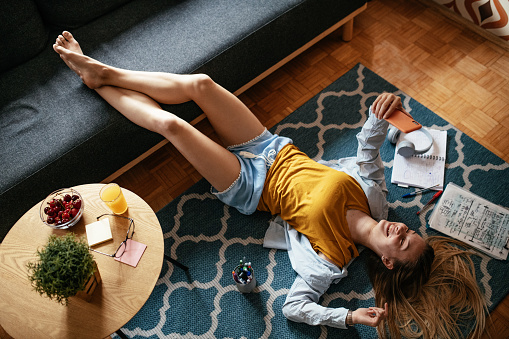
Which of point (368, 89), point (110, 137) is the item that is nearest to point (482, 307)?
point (368, 89)

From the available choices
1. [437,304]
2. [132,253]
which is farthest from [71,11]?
[437,304]

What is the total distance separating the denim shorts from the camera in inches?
74.2

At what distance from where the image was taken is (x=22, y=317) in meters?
1.43

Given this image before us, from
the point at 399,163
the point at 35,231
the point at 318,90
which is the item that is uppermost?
the point at 35,231

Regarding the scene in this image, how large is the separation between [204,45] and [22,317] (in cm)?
146

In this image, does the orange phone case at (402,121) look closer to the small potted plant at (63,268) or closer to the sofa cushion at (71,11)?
the small potted plant at (63,268)

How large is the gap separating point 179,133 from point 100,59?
687mm

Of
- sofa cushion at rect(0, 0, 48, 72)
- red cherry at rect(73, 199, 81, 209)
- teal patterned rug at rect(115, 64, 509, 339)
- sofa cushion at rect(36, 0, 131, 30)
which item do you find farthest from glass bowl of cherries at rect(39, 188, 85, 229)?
sofa cushion at rect(36, 0, 131, 30)

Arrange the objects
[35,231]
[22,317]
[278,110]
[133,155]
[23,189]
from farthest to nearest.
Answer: [278,110] → [133,155] → [23,189] → [35,231] → [22,317]

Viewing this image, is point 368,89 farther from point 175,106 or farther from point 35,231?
point 35,231

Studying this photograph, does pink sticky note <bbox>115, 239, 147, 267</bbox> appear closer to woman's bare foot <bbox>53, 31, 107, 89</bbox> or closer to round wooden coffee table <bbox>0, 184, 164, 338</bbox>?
round wooden coffee table <bbox>0, 184, 164, 338</bbox>

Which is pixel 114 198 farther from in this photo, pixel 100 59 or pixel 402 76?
pixel 402 76

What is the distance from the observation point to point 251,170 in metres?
1.93

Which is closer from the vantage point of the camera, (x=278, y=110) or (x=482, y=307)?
(x=482, y=307)
